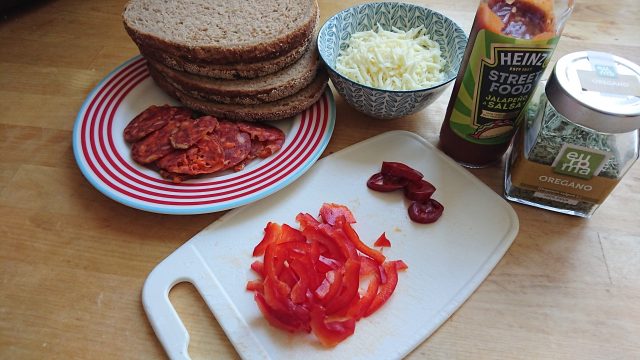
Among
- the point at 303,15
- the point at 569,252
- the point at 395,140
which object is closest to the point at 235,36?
the point at 303,15

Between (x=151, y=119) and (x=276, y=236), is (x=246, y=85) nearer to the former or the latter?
(x=151, y=119)

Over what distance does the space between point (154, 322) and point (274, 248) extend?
0.30 meters

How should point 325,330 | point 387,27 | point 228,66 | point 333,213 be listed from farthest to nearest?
1. point 387,27
2. point 228,66
3. point 333,213
4. point 325,330

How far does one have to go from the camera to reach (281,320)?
0.94m

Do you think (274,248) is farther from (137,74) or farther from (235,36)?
(137,74)

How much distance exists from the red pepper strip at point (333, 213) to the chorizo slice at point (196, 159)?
0.30m

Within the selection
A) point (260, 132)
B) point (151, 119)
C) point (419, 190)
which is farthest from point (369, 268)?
point (151, 119)

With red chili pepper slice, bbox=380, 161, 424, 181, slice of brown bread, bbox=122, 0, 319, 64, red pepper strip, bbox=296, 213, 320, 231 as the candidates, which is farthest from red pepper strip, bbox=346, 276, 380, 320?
slice of brown bread, bbox=122, 0, 319, 64

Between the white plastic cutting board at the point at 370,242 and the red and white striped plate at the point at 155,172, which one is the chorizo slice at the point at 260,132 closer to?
the red and white striped plate at the point at 155,172

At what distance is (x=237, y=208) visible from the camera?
3.80 feet

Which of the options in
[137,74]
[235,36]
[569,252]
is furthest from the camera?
[137,74]

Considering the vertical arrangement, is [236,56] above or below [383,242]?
above

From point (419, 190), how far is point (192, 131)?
62 cm

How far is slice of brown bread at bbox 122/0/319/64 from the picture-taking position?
124 centimetres
